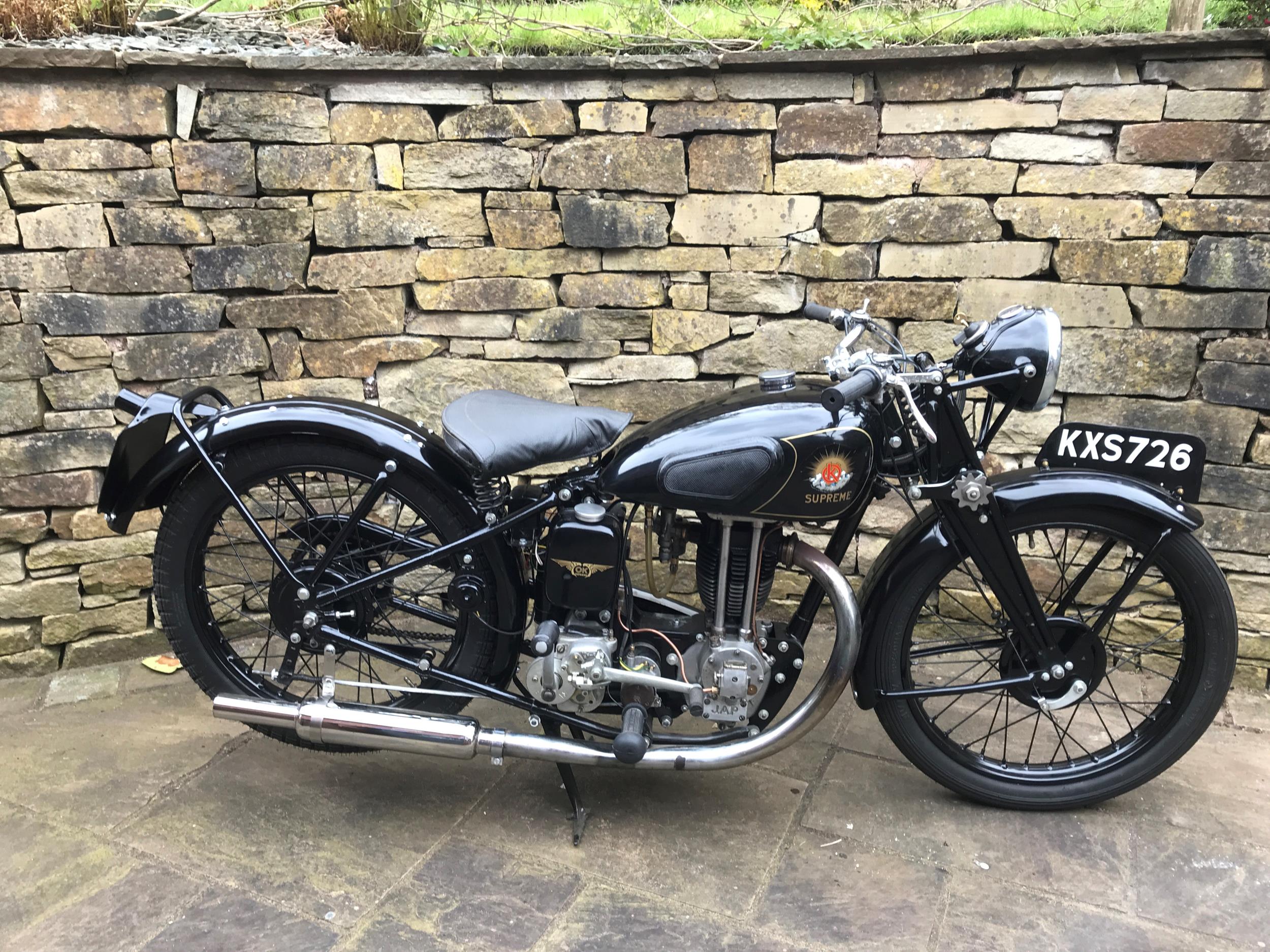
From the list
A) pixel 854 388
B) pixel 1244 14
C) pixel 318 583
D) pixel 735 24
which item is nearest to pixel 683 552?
pixel 854 388

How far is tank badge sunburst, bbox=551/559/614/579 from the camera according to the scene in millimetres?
2195

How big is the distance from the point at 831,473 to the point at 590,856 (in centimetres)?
113

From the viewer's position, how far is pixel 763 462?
2039mm

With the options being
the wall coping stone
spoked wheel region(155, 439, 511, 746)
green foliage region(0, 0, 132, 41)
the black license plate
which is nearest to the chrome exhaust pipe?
spoked wheel region(155, 439, 511, 746)

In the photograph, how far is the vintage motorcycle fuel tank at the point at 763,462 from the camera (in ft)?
6.71

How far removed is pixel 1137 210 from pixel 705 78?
1.41 m

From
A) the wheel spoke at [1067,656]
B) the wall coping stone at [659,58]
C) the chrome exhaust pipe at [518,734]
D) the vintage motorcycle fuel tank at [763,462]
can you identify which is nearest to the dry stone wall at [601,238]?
the wall coping stone at [659,58]

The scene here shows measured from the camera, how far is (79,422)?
9.69ft

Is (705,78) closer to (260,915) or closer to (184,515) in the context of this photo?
(184,515)

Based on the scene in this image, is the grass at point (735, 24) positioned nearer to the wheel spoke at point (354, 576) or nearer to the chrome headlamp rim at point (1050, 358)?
the chrome headlamp rim at point (1050, 358)

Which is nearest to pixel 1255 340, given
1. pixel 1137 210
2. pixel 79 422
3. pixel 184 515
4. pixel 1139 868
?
pixel 1137 210

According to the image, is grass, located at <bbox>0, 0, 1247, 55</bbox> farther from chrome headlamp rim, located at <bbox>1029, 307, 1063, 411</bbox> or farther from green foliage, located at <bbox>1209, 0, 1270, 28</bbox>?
chrome headlamp rim, located at <bbox>1029, 307, 1063, 411</bbox>

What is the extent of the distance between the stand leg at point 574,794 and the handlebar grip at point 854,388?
1.08 metres

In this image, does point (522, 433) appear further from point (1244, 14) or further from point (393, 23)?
point (1244, 14)
